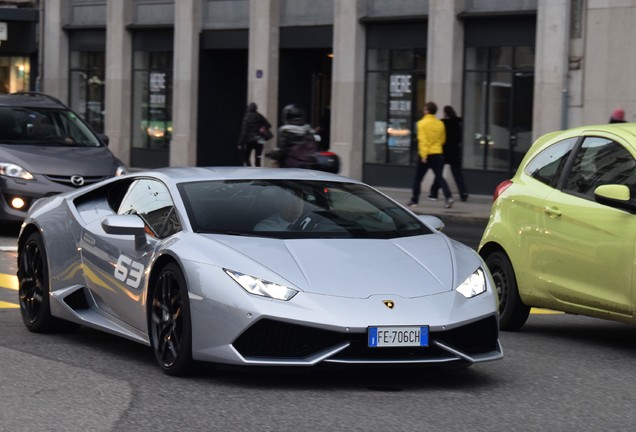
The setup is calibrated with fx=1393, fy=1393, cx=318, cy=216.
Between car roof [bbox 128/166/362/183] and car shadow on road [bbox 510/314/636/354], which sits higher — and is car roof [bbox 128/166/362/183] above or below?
above

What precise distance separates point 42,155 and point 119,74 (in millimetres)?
22438

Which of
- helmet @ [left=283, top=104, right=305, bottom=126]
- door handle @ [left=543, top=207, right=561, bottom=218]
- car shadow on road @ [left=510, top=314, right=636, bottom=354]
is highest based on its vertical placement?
helmet @ [left=283, top=104, right=305, bottom=126]

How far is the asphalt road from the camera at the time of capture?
21.3 ft

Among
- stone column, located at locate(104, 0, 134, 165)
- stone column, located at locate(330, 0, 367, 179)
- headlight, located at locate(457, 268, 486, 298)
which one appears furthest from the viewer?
stone column, located at locate(104, 0, 134, 165)

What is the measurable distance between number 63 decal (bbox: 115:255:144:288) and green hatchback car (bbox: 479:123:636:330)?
2.99 m

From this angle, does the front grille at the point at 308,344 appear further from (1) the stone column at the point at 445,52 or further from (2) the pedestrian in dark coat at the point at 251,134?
(1) the stone column at the point at 445,52

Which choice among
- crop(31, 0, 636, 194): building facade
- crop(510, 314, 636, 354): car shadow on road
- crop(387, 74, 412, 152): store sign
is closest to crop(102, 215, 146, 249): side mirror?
crop(510, 314, 636, 354): car shadow on road

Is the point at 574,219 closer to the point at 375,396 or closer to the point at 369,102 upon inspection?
the point at 375,396

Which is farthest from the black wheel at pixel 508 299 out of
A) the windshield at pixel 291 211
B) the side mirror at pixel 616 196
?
the windshield at pixel 291 211

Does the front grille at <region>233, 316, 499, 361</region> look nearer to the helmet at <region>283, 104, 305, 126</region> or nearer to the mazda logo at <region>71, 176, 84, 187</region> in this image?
the mazda logo at <region>71, 176, 84, 187</region>

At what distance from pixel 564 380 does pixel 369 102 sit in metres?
24.1

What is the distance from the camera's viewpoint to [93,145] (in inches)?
711

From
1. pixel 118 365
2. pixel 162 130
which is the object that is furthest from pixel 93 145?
pixel 162 130

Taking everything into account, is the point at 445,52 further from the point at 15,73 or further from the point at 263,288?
the point at 263,288
